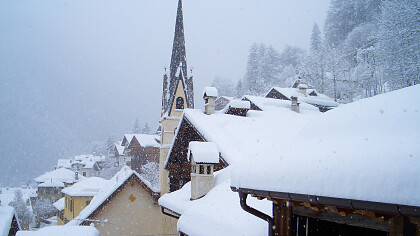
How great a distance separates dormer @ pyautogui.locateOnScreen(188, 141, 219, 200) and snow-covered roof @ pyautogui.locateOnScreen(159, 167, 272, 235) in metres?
0.31

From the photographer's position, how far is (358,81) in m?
33.5

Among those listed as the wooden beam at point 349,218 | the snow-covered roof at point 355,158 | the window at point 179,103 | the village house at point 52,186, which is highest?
the window at point 179,103

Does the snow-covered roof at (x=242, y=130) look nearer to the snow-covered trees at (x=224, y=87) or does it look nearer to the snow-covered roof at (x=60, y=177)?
the snow-covered roof at (x=60, y=177)

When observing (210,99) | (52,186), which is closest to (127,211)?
(210,99)

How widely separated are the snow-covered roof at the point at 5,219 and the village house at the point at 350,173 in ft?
Answer: 26.7

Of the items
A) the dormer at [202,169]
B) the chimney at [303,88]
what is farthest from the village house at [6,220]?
the chimney at [303,88]

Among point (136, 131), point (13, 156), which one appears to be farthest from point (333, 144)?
point (13, 156)

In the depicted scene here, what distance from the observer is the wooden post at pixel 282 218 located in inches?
147

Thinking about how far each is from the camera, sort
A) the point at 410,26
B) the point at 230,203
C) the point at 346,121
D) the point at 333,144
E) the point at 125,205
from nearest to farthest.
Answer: the point at 333,144
the point at 346,121
the point at 230,203
the point at 125,205
the point at 410,26

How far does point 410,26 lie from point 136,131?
82.6 metres

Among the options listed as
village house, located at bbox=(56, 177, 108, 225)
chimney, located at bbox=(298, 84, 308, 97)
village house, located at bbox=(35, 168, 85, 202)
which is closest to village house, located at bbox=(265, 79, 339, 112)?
chimney, located at bbox=(298, 84, 308, 97)

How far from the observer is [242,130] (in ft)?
38.0

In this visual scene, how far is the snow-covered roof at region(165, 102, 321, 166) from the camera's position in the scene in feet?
32.7

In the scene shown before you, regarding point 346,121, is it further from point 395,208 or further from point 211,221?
point 211,221
